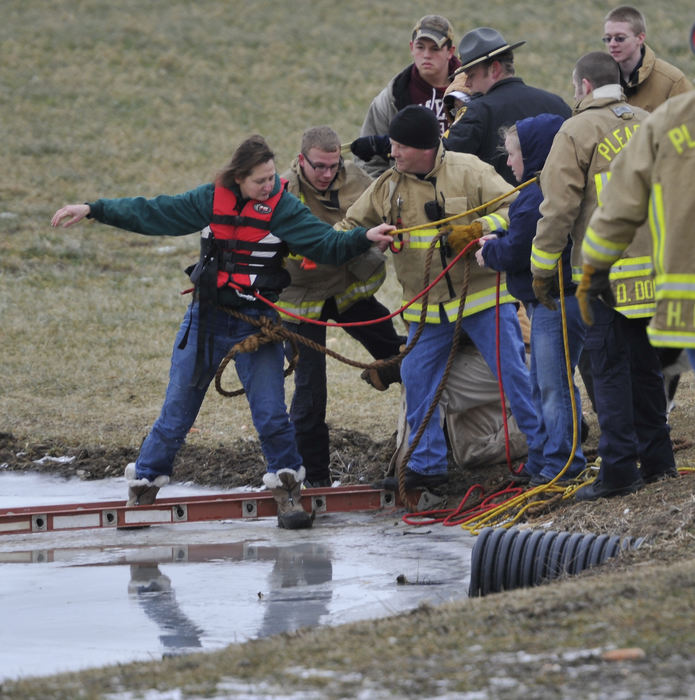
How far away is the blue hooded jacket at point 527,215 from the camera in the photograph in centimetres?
717

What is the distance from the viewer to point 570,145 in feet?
21.9

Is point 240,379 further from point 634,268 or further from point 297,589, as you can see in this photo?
point 634,268

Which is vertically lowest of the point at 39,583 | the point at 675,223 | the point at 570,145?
the point at 39,583

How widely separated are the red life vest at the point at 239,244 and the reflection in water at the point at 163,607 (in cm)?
179

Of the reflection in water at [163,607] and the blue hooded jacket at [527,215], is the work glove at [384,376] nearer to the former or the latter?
the blue hooded jacket at [527,215]

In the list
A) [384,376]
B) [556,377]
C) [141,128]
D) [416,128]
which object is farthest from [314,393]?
[141,128]

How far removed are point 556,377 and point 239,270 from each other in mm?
1912

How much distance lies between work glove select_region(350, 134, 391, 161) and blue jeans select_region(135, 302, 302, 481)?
153 centimetres

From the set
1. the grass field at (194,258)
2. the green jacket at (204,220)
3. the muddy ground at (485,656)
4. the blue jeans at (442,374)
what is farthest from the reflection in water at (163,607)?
the blue jeans at (442,374)

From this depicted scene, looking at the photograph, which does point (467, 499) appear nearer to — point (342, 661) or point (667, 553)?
point (667, 553)

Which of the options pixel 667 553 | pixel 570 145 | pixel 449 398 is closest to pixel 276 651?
pixel 667 553

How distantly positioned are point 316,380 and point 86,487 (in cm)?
200

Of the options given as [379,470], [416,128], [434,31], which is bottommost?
[379,470]

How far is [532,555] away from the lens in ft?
18.8
